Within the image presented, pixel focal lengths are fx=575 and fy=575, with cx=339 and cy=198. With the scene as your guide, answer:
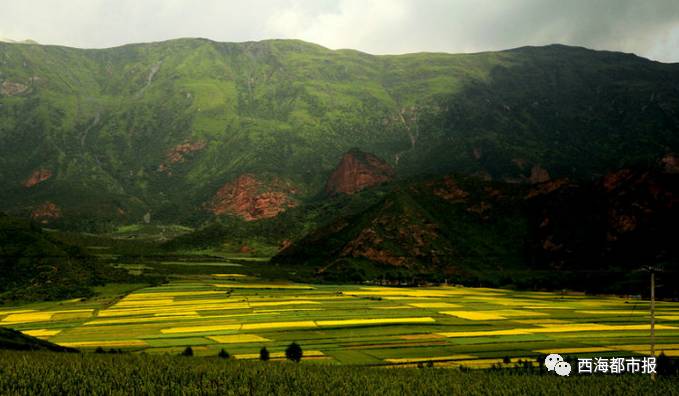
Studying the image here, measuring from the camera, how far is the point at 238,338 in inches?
3858

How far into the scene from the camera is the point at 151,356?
8100 cm

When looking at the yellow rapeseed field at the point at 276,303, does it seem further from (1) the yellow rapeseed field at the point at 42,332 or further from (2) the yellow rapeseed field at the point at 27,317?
(1) the yellow rapeseed field at the point at 42,332

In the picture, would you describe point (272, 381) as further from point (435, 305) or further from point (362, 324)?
point (435, 305)

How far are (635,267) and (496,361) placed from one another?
134515 mm

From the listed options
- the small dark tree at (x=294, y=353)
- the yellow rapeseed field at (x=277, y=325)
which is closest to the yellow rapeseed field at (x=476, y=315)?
the yellow rapeseed field at (x=277, y=325)

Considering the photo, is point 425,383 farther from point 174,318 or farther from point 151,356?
point 174,318

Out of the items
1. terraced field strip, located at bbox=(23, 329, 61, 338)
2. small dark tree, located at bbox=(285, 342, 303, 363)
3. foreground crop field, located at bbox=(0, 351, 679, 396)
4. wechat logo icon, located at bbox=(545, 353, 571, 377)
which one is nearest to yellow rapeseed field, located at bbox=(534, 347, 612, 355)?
wechat logo icon, located at bbox=(545, 353, 571, 377)

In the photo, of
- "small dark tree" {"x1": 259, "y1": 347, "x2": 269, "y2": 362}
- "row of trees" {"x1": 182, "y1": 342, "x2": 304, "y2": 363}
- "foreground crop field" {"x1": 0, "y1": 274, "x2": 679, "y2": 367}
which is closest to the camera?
"small dark tree" {"x1": 259, "y1": 347, "x2": 269, "y2": 362}

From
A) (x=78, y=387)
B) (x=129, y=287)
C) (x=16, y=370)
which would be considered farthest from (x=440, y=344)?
(x=129, y=287)

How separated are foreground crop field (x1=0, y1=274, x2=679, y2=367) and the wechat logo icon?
16.4 feet

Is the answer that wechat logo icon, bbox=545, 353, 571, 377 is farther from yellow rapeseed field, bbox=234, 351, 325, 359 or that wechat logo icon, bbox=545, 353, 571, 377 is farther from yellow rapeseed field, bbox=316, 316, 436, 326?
yellow rapeseed field, bbox=316, 316, 436, 326

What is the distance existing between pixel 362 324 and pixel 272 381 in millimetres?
46680

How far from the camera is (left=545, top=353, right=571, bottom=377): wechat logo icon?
71.9 m

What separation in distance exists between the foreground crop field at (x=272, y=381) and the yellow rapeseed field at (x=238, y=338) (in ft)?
70.6
